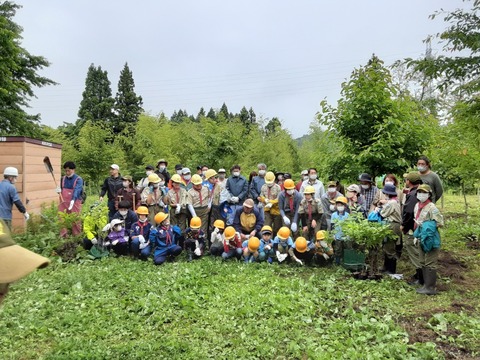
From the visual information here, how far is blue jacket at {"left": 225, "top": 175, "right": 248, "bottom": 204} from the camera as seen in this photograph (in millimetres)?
9445

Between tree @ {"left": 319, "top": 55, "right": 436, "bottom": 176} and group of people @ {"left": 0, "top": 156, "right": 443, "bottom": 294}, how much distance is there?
444mm

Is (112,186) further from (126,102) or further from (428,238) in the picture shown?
(126,102)

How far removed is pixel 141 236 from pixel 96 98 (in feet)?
105

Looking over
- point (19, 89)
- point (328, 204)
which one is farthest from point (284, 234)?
point (19, 89)

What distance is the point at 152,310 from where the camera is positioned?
5340mm

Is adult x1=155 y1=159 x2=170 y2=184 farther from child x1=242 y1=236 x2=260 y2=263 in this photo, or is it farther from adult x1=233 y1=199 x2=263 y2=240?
child x1=242 y1=236 x2=260 y2=263

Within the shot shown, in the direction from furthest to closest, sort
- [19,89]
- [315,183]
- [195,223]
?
[19,89] → [315,183] → [195,223]

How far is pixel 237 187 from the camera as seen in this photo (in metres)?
9.46

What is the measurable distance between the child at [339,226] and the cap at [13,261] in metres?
6.09

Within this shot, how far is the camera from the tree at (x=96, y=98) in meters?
36.3

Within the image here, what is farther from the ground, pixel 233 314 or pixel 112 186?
pixel 112 186

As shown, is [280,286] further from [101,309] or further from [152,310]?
[101,309]

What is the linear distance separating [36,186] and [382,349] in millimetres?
9679

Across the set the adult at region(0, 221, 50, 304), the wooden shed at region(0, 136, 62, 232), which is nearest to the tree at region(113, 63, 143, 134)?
the wooden shed at region(0, 136, 62, 232)
